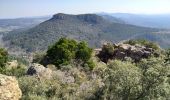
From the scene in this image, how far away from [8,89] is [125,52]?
1602 inches

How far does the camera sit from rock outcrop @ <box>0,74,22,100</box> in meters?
31.4

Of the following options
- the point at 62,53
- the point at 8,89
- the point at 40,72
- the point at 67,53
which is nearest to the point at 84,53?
the point at 67,53

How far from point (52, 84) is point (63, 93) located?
3.19 metres

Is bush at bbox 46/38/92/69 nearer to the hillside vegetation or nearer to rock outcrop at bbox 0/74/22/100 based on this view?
the hillside vegetation

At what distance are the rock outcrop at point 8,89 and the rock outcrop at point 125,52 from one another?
37.7 metres

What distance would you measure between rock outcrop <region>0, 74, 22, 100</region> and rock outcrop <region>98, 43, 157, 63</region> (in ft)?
124

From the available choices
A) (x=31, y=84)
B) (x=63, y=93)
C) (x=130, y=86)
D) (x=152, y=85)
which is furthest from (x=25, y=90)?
(x=152, y=85)

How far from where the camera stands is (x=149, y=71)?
30797 millimetres

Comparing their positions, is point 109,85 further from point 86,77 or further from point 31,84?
point 86,77

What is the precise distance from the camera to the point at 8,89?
1261 inches

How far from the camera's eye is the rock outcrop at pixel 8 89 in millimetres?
31391

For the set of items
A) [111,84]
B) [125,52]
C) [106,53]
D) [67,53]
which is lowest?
[106,53]

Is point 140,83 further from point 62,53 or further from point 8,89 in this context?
point 62,53

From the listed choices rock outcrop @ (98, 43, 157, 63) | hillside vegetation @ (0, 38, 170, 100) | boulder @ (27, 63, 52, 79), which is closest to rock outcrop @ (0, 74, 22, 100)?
hillside vegetation @ (0, 38, 170, 100)
